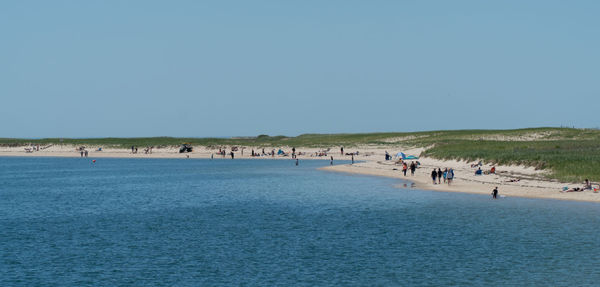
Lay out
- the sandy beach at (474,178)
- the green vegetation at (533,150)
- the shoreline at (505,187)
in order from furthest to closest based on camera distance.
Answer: the green vegetation at (533,150), the sandy beach at (474,178), the shoreline at (505,187)

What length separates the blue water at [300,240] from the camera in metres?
25.9

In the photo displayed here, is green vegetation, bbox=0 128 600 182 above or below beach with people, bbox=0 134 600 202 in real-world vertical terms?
above

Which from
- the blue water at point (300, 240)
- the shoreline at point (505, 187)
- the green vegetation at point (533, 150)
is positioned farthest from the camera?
the green vegetation at point (533, 150)

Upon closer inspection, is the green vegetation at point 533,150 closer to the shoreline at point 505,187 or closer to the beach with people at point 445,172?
the beach with people at point 445,172

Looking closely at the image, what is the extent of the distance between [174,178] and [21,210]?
3681 cm

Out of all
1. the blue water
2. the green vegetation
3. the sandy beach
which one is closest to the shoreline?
the sandy beach

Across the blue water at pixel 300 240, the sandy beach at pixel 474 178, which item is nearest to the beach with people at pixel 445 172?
the sandy beach at pixel 474 178

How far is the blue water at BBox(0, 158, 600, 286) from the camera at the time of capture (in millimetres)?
25906

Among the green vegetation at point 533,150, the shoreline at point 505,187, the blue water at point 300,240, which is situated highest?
the green vegetation at point 533,150

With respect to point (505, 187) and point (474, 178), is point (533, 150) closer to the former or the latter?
point (474, 178)

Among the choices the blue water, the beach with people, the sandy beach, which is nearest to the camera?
the blue water

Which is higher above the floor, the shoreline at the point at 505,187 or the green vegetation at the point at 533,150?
the green vegetation at the point at 533,150

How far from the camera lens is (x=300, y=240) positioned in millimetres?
34281

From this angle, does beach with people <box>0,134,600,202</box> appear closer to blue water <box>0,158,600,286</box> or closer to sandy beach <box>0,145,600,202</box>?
sandy beach <box>0,145,600,202</box>
